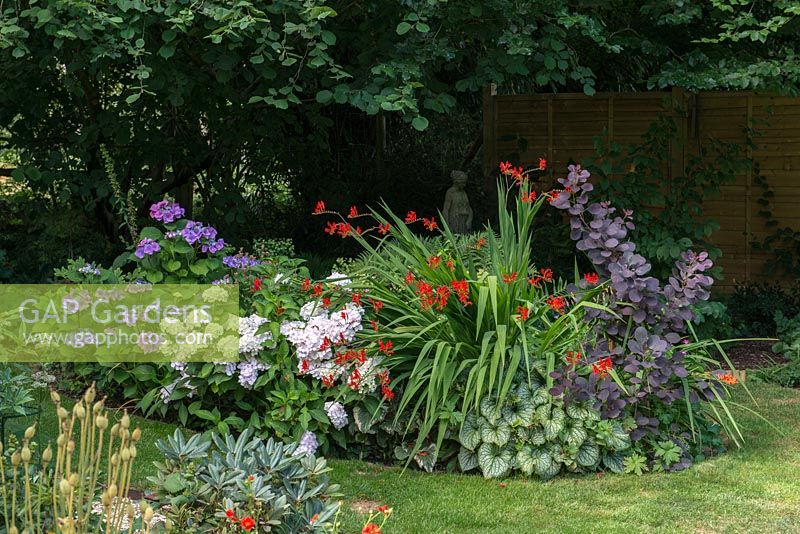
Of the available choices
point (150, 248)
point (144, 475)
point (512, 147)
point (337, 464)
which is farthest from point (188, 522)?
point (512, 147)

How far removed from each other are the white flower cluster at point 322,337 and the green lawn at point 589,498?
0.51 m

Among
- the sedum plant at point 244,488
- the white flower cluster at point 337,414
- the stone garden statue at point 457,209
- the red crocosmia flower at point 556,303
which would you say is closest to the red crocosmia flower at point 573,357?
the red crocosmia flower at point 556,303

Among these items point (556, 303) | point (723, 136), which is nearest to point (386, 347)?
point (556, 303)

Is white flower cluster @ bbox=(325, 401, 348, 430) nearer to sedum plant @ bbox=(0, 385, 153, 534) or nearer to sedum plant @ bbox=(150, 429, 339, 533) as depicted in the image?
sedum plant @ bbox=(0, 385, 153, 534)

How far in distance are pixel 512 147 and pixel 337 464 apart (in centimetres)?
575

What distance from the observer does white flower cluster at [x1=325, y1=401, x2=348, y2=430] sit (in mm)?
4680

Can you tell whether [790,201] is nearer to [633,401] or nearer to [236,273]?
[633,401]

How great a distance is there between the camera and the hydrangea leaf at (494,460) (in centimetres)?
444

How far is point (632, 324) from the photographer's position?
4.93 meters

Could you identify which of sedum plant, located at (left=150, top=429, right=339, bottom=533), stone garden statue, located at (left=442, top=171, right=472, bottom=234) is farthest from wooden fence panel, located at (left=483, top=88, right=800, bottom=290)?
sedum plant, located at (left=150, top=429, right=339, bottom=533)

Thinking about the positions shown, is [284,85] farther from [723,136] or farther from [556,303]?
[723,136]

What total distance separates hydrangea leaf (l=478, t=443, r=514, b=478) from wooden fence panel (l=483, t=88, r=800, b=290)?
464 cm

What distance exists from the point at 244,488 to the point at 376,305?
1.92m

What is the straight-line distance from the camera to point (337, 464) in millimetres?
4645
